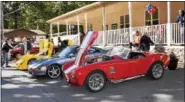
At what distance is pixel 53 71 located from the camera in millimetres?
12430

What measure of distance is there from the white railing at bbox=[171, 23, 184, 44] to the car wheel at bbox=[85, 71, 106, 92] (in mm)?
6019

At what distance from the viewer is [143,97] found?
8.58m

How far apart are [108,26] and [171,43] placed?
12220 mm

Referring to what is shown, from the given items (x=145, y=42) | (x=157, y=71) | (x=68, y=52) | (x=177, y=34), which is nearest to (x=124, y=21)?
(x=145, y=42)

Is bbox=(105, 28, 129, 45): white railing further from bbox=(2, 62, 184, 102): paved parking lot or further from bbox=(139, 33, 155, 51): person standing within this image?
bbox=(2, 62, 184, 102): paved parking lot

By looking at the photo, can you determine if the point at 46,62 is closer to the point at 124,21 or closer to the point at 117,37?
the point at 117,37

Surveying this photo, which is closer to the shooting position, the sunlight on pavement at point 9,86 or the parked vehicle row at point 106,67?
the parked vehicle row at point 106,67

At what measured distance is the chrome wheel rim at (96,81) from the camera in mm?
9547

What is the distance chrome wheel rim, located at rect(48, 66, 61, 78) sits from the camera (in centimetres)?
1241

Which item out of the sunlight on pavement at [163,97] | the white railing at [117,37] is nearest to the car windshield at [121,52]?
the sunlight on pavement at [163,97]

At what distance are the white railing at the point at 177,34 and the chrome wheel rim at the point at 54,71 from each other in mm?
5756

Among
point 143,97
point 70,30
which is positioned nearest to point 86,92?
point 143,97

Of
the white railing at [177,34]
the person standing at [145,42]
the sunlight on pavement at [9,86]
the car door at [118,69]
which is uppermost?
the white railing at [177,34]

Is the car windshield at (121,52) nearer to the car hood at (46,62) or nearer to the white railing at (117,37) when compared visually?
the car hood at (46,62)
